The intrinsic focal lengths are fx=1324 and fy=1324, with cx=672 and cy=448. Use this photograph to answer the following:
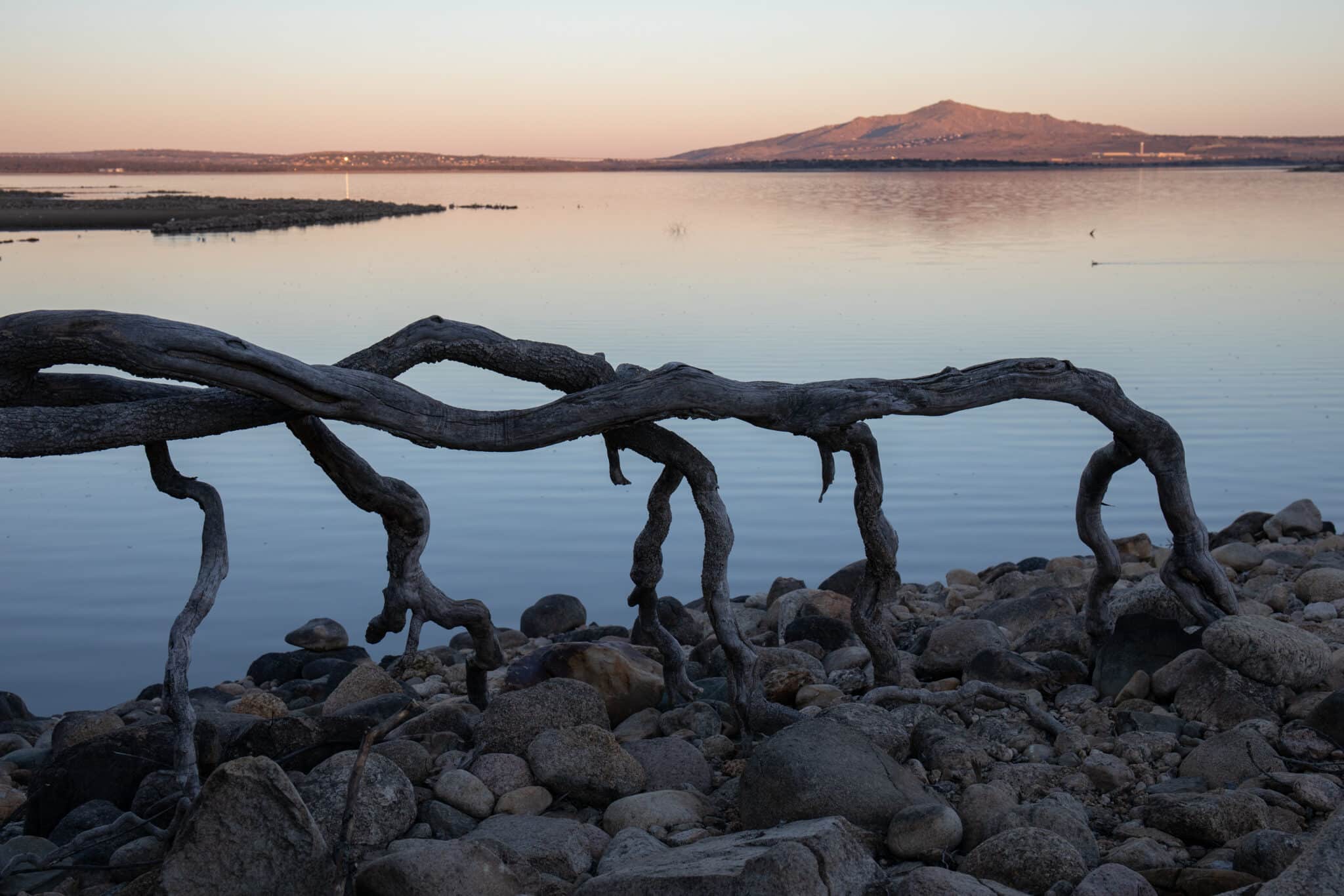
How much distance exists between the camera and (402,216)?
78875 mm

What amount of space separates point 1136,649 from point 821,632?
242cm

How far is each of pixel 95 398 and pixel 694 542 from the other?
836 cm

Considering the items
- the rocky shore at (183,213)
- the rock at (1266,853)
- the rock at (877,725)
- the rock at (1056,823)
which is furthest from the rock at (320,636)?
the rocky shore at (183,213)

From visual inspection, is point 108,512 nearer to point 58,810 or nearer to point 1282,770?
point 58,810

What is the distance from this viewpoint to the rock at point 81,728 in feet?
25.5

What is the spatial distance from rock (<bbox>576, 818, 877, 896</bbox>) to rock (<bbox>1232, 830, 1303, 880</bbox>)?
1501 millimetres

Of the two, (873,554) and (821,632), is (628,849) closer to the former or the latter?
(873,554)

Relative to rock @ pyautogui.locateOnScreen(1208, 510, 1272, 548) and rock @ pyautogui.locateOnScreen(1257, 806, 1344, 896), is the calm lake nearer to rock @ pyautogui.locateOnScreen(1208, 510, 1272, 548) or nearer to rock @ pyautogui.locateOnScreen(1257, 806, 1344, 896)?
rock @ pyautogui.locateOnScreen(1208, 510, 1272, 548)

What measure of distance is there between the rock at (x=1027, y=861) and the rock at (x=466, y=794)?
228 centimetres

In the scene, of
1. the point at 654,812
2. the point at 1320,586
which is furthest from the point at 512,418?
the point at 1320,586

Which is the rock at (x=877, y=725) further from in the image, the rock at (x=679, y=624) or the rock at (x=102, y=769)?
the rock at (x=679, y=624)

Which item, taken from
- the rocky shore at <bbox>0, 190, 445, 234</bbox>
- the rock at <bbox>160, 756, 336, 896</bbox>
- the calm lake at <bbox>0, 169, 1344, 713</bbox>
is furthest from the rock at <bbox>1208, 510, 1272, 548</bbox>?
the rocky shore at <bbox>0, 190, 445, 234</bbox>

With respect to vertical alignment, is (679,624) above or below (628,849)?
below

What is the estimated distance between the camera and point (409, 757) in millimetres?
6613
